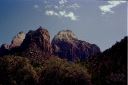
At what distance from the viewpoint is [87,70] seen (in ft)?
170

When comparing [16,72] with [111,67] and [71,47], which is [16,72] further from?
[71,47]

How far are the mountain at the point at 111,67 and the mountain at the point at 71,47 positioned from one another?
55.0m

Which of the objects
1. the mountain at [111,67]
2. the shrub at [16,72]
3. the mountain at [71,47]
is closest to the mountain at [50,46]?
the mountain at [71,47]

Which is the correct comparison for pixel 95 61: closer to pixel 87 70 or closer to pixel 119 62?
pixel 87 70

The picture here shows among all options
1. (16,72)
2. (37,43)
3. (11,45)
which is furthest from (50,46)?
(16,72)

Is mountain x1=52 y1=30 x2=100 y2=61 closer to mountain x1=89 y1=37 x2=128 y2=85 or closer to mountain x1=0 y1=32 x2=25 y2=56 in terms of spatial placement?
mountain x1=0 y1=32 x2=25 y2=56

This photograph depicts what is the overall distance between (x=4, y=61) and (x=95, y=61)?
48.8 ft

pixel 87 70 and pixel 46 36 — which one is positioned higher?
pixel 46 36

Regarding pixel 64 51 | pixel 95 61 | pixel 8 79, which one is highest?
pixel 64 51

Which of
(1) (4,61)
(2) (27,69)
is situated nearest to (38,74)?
(2) (27,69)

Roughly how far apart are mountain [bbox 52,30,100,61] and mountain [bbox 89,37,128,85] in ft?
180

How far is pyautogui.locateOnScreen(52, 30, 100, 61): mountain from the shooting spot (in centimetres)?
10882

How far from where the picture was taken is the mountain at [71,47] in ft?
357

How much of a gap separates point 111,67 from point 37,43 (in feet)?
140
